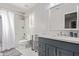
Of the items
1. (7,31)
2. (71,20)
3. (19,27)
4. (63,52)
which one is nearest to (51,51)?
(63,52)

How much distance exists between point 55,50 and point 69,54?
0.30 meters

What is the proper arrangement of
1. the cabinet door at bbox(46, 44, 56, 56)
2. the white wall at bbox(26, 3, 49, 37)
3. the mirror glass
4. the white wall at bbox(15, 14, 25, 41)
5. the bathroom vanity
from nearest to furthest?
the bathroom vanity
the cabinet door at bbox(46, 44, 56, 56)
the mirror glass
the white wall at bbox(15, 14, 25, 41)
the white wall at bbox(26, 3, 49, 37)

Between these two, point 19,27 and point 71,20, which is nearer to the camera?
point 71,20

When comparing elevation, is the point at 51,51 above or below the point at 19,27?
below

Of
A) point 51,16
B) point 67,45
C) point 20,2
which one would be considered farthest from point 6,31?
point 67,45

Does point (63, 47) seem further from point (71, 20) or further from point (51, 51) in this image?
point (71, 20)

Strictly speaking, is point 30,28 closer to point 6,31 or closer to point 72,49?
point 6,31

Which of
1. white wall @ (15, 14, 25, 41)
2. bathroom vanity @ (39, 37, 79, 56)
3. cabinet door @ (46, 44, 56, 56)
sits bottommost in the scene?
cabinet door @ (46, 44, 56, 56)

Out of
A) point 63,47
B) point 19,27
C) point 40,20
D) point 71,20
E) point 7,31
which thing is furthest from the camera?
point 7,31

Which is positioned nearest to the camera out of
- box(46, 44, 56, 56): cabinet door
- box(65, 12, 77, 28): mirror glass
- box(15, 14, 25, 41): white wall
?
box(46, 44, 56, 56): cabinet door

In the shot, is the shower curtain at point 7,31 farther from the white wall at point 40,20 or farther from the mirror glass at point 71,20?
the mirror glass at point 71,20

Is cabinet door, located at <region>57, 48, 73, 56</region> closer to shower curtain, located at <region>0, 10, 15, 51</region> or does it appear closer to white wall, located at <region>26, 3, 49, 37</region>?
white wall, located at <region>26, 3, 49, 37</region>

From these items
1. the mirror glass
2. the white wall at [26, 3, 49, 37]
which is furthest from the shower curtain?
the mirror glass

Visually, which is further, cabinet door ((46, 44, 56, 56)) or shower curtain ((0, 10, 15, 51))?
shower curtain ((0, 10, 15, 51))
